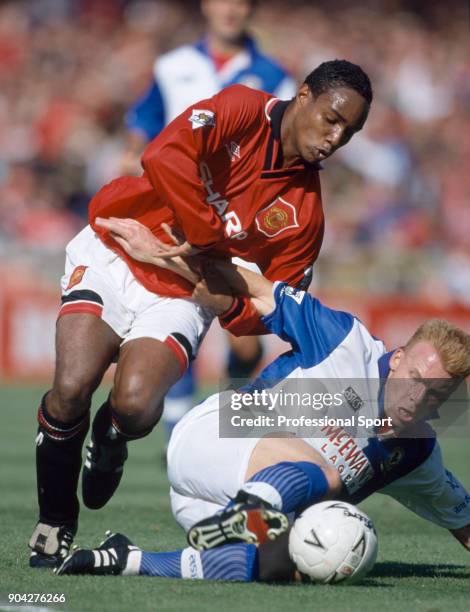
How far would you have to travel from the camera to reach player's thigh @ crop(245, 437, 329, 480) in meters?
4.48

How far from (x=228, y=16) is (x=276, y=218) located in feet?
10.8

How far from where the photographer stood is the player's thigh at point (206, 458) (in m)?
4.61

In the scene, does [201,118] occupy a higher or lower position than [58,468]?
higher

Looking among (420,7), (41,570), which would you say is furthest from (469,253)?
(41,570)

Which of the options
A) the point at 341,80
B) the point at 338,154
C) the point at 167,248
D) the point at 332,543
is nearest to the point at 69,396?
the point at 167,248

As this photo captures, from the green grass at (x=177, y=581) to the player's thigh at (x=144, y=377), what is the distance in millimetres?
741

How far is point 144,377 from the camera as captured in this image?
200 inches

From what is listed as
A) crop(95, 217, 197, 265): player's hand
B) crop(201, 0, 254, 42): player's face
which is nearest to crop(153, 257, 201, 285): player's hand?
crop(95, 217, 197, 265): player's hand

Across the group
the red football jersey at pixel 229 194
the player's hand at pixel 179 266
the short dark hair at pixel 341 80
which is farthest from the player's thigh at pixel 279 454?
the short dark hair at pixel 341 80

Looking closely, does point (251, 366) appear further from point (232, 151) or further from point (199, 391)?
point (199, 391)

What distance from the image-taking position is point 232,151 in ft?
17.6

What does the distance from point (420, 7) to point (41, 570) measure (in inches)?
749

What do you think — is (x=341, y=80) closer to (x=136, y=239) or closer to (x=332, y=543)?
(x=136, y=239)

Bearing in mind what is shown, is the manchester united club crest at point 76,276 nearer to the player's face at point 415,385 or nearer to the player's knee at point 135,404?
the player's knee at point 135,404
